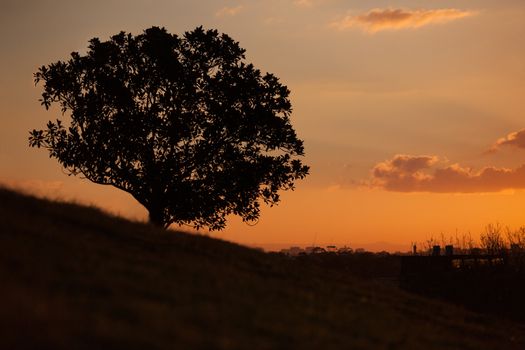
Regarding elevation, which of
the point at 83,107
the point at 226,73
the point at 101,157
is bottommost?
the point at 101,157

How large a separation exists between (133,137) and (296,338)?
21.9 m

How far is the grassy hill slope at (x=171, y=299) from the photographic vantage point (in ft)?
34.3

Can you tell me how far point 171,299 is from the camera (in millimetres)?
13070

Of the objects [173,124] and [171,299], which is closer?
[171,299]

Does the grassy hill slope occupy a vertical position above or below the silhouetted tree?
below

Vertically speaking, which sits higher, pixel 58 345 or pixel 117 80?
pixel 117 80

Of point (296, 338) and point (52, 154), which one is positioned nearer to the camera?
point (296, 338)

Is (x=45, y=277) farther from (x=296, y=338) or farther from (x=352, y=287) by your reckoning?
(x=352, y=287)

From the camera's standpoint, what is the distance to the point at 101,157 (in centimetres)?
3238

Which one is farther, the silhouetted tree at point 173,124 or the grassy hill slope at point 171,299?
the silhouetted tree at point 173,124

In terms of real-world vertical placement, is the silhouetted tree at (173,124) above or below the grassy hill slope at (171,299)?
above

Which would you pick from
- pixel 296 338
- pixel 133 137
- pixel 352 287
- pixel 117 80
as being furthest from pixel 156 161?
pixel 296 338

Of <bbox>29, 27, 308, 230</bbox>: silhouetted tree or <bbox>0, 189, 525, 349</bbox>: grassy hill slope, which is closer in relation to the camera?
<bbox>0, 189, 525, 349</bbox>: grassy hill slope

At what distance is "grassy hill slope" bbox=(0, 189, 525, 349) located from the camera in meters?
10.4
